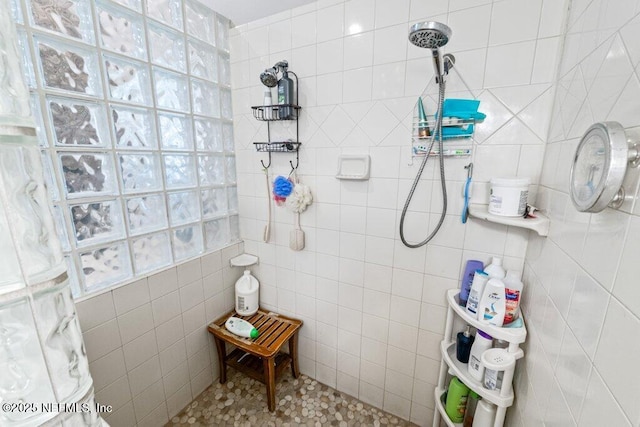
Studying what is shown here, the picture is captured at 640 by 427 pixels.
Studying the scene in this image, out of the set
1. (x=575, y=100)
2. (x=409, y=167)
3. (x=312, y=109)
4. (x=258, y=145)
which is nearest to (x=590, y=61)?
(x=575, y=100)

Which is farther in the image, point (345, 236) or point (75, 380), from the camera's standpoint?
point (345, 236)

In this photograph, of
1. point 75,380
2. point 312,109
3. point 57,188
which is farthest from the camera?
point 312,109

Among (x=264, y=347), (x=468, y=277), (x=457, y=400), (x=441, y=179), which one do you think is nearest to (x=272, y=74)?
(x=441, y=179)

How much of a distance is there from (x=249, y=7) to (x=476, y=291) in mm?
1686

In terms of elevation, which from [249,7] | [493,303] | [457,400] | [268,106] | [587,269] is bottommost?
[457,400]

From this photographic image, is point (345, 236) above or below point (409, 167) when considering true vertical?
below

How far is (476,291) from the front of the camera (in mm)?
1025

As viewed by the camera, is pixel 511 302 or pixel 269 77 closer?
pixel 511 302

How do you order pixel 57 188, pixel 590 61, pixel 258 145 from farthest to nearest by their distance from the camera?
pixel 258 145, pixel 57 188, pixel 590 61

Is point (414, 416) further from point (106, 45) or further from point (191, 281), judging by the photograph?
point (106, 45)

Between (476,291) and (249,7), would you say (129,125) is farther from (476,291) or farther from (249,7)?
(476,291)

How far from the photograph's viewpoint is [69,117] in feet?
3.18

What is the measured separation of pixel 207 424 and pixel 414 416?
1.11 m

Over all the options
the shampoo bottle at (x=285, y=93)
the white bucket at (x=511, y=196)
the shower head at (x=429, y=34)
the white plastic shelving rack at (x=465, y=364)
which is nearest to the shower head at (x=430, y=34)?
the shower head at (x=429, y=34)
